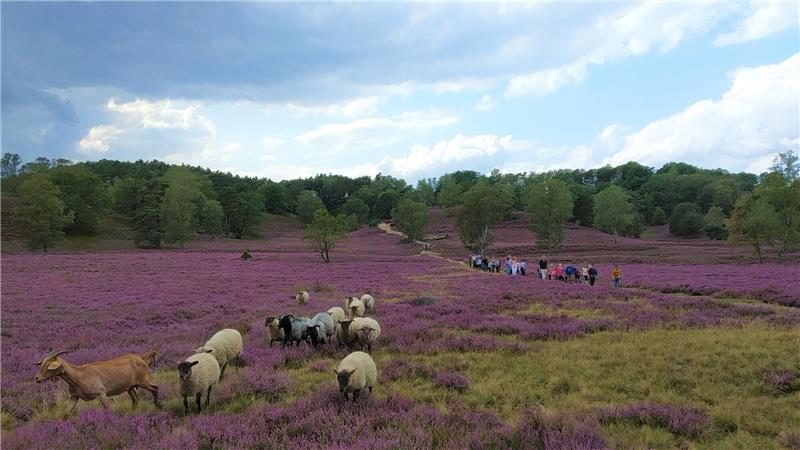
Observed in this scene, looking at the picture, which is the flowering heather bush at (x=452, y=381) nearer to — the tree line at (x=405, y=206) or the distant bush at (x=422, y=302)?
the distant bush at (x=422, y=302)

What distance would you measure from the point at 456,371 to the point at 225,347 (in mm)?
5820

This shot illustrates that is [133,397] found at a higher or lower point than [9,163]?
lower

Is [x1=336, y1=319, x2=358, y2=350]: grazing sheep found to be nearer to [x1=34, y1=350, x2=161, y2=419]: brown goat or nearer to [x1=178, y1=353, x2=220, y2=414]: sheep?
[x1=178, y1=353, x2=220, y2=414]: sheep

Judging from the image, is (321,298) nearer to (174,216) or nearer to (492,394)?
(492,394)

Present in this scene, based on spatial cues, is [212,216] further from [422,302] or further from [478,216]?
[422,302]

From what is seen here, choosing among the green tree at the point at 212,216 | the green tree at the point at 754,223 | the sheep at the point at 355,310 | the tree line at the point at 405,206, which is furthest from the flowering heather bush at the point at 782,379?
the green tree at the point at 212,216

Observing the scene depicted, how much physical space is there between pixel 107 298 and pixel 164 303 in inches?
158

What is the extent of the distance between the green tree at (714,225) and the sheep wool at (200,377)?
98078mm

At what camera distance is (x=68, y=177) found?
254 feet

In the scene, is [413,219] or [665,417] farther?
[413,219]

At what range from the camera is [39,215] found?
5728cm

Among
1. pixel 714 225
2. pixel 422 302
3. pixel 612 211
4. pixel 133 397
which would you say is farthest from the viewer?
pixel 714 225

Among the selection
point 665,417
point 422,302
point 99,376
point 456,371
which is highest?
point 99,376

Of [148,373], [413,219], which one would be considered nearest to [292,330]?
[148,373]
